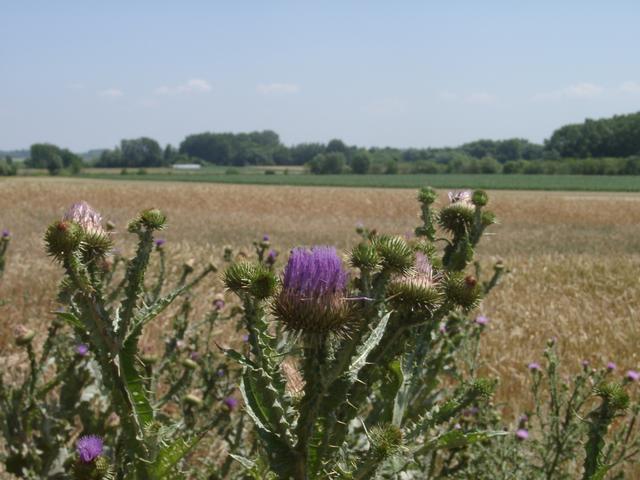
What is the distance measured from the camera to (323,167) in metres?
115

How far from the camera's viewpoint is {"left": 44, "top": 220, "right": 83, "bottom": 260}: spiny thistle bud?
66.4 inches

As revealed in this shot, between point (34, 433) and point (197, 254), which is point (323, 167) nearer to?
point (197, 254)

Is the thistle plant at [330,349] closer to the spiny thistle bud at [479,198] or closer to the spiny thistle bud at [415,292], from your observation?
the spiny thistle bud at [415,292]

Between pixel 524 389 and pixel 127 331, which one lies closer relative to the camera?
pixel 127 331

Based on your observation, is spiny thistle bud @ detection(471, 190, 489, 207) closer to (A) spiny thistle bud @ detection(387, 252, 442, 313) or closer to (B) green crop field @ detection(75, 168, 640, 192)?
(A) spiny thistle bud @ detection(387, 252, 442, 313)

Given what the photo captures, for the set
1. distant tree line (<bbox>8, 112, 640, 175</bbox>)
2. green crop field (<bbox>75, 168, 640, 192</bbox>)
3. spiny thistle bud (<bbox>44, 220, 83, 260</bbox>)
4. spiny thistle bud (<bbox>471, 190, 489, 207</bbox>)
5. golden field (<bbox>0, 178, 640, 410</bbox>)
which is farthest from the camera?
distant tree line (<bbox>8, 112, 640, 175</bbox>)

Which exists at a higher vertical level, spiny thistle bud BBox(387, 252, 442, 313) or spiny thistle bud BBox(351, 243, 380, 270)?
spiny thistle bud BBox(351, 243, 380, 270)

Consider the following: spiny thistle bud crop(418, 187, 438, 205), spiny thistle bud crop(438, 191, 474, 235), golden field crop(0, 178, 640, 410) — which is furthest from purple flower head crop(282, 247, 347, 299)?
golden field crop(0, 178, 640, 410)

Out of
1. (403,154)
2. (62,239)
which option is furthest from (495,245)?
(403,154)

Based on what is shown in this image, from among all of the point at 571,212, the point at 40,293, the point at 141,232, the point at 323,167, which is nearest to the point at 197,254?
the point at 40,293

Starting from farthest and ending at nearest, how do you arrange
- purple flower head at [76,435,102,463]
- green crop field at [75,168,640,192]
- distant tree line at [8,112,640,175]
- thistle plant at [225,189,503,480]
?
1. distant tree line at [8,112,640,175]
2. green crop field at [75,168,640,192]
3. purple flower head at [76,435,102,463]
4. thistle plant at [225,189,503,480]

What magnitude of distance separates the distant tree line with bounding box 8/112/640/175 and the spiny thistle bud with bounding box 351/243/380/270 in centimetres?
9080

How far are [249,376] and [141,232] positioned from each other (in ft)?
2.14

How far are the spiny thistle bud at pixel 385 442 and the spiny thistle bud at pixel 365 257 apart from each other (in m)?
0.42
